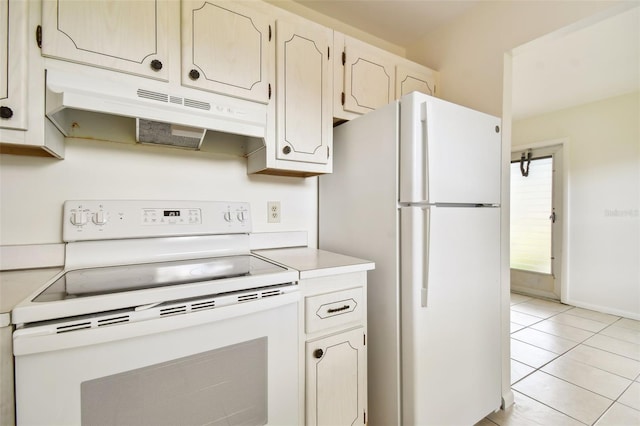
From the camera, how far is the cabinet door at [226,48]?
48.1 inches

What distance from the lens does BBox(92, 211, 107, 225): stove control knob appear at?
125 cm

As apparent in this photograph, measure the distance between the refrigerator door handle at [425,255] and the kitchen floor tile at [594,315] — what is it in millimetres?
3234

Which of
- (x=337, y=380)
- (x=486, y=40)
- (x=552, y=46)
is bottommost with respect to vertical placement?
(x=337, y=380)

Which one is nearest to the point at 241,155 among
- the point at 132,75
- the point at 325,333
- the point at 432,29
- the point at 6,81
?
the point at 132,75

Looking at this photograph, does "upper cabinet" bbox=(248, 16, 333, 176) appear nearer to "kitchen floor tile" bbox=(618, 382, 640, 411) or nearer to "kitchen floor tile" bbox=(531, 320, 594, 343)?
"kitchen floor tile" bbox=(618, 382, 640, 411)

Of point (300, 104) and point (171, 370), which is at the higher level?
point (300, 104)

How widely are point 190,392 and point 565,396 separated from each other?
2.30 metres

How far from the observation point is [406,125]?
1.31 metres

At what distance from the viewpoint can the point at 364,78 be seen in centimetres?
173

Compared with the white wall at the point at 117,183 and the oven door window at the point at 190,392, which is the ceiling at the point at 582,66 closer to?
the white wall at the point at 117,183

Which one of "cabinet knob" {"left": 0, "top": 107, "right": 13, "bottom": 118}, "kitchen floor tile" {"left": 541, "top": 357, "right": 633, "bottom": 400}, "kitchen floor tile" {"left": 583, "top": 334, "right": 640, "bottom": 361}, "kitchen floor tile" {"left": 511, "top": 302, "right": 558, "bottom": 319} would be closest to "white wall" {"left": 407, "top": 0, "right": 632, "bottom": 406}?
"kitchen floor tile" {"left": 541, "top": 357, "right": 633, "bottom": 400}

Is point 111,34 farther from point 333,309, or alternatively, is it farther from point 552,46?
point 552,46

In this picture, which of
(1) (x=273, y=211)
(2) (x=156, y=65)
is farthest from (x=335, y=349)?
(2) (x=156, y=65)

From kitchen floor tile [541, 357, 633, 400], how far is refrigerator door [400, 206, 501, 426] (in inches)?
34.5
